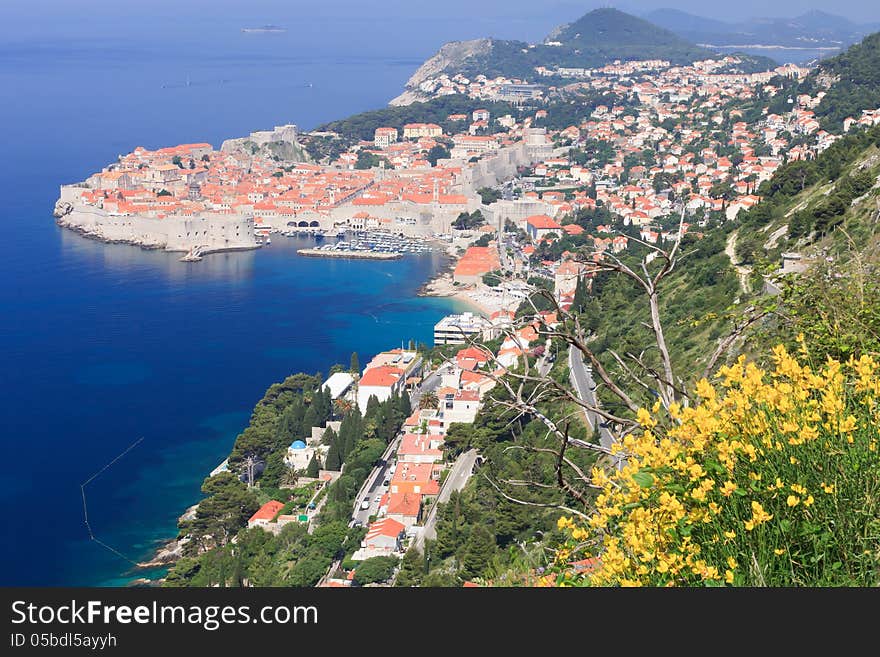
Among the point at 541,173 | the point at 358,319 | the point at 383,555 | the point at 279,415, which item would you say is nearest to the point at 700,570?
the point at 383,555

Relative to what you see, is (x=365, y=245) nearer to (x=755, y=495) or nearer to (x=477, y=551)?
(x=477, y=551)

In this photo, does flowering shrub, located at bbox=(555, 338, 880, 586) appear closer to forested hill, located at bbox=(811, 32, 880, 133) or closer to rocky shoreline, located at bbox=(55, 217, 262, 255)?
rocky shoreline, located at bbox=(55, 217, 262, 255)

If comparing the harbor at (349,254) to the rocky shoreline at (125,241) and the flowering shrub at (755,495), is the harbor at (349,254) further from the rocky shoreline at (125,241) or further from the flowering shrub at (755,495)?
the flowering shrub at (755,495)

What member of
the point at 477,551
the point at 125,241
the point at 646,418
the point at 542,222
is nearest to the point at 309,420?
the point at 477,551

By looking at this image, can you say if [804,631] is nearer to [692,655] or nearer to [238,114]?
[692,655]

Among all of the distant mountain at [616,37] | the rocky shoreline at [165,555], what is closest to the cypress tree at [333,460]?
the rocky shoreline at [165,555]

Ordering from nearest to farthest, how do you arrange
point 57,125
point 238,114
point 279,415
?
point 279,415
point 57,125
point 238,114

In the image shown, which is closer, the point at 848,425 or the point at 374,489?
the point at 848,425
